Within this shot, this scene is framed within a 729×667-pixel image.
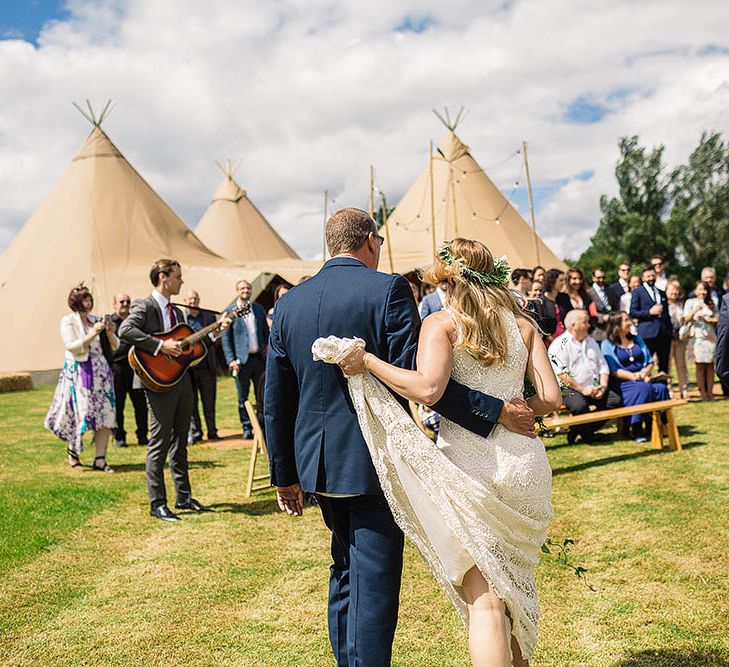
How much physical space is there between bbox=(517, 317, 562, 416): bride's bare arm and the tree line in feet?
134

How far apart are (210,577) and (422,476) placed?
2.34 meters

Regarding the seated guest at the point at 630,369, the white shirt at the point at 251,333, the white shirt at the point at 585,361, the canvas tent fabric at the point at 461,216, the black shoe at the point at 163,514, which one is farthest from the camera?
the canvas tent fabric at the point at 461,216

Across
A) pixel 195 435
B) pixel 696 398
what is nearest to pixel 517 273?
pixel 696 398

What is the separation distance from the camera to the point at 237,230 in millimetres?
30531

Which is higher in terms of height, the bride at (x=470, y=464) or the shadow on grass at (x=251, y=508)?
the bride at (x=470, y=464)

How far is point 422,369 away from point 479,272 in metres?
0.45

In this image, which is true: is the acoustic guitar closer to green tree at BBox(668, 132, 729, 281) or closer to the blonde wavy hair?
the blonde wavy hair

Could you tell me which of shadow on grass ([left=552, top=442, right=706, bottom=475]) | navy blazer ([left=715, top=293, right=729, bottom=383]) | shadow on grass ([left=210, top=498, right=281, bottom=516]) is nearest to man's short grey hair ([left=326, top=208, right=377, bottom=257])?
shadow on grass ([left=210, top=498, right=281, bottom=516])

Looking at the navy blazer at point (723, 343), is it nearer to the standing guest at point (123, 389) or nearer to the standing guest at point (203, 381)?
Answer: the standing guest at point (203, 381)

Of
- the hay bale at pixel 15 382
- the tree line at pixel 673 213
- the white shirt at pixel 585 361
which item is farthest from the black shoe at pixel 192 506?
the tree line at pixel 673 213

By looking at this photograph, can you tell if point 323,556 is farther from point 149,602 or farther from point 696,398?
point 696,398

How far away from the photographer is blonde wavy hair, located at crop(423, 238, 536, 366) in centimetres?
265

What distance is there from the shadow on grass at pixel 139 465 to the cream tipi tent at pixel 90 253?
12.2m

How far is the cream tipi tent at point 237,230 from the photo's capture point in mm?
30328
